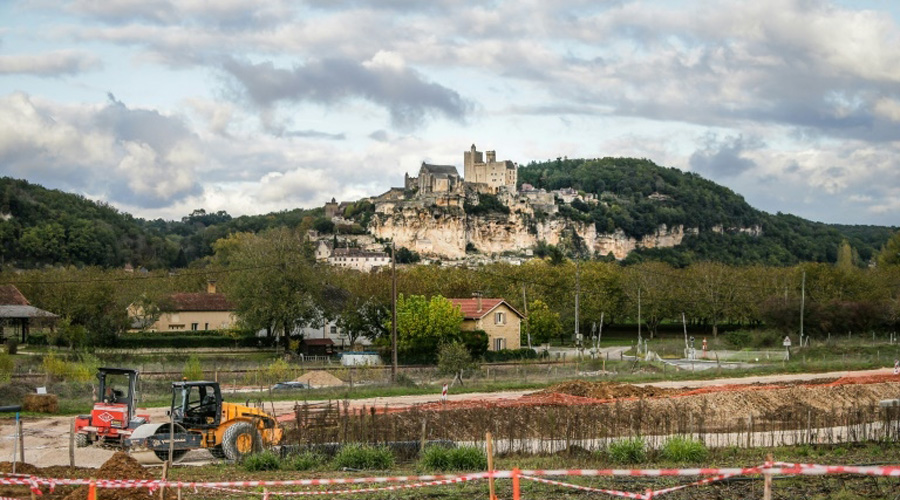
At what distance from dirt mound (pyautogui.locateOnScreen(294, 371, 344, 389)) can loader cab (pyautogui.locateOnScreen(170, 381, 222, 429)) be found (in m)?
23.1

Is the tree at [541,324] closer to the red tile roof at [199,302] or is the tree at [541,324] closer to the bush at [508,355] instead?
the bush at [508,355]

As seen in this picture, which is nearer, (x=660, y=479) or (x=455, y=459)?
(x=660, y=479)

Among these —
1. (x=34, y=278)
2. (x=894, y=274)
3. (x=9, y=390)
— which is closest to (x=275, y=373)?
(x=9, y=390)

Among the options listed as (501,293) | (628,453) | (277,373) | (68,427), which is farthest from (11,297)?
(628,453)

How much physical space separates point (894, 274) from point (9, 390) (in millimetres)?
83456

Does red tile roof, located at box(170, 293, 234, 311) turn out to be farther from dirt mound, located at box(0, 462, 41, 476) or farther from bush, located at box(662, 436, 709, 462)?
bush, located at box(662, 436, 709, 462)

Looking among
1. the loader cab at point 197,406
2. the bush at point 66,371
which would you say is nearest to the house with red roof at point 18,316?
the bush at point 66,371

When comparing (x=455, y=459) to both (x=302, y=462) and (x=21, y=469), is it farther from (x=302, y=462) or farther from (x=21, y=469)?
(x=21, y=469)

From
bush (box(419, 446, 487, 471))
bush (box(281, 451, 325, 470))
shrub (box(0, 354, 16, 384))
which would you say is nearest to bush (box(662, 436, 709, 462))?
bush (box(419, 446, 487, 471))

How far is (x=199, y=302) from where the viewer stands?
264 ft

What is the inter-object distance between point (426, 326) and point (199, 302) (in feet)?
91.8

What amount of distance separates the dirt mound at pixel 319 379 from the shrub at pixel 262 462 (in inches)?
1010

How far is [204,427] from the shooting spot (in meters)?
22.8

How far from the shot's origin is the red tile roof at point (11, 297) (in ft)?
217
